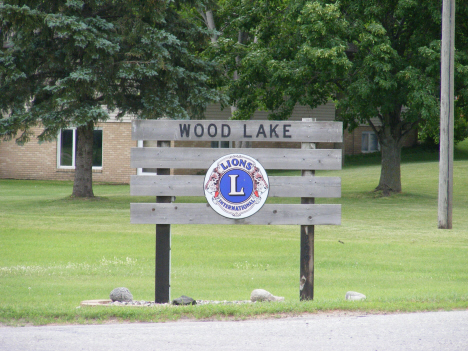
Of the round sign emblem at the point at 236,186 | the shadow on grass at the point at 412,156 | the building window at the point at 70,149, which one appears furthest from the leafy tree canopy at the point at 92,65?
the shadow on grass at the point at 412,156

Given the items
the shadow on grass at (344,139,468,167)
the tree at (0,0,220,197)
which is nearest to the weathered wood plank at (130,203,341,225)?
the tree at (0,0,220,197)

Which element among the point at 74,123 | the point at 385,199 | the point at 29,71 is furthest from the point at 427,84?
the point at 29,71

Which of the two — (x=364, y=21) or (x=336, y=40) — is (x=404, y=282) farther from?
(x=364, y=21)

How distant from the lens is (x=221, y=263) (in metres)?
11.9

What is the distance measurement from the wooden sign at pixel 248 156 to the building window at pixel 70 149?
28.3 m

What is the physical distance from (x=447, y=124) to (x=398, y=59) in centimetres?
1055

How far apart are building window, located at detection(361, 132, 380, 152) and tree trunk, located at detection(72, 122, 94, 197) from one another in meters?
28.0

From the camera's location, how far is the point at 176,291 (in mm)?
9094

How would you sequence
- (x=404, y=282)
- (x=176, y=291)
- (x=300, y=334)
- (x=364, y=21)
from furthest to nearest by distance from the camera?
(x=364, y=21)
(x=404, y=282)
(x=176, y=291)
(x=300, y=334)

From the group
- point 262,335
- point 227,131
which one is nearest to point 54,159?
point 227,131

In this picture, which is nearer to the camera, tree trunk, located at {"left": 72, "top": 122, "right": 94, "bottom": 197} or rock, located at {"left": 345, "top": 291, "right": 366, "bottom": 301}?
rock, located at {"left": 345, "top": 291, "right": 366, "bottom": 301}

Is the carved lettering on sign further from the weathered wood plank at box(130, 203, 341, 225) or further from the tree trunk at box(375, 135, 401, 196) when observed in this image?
the tree trunk at box(375, 135, 401, 196)

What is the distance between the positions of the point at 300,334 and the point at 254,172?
95.5 inches

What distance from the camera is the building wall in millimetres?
34531
